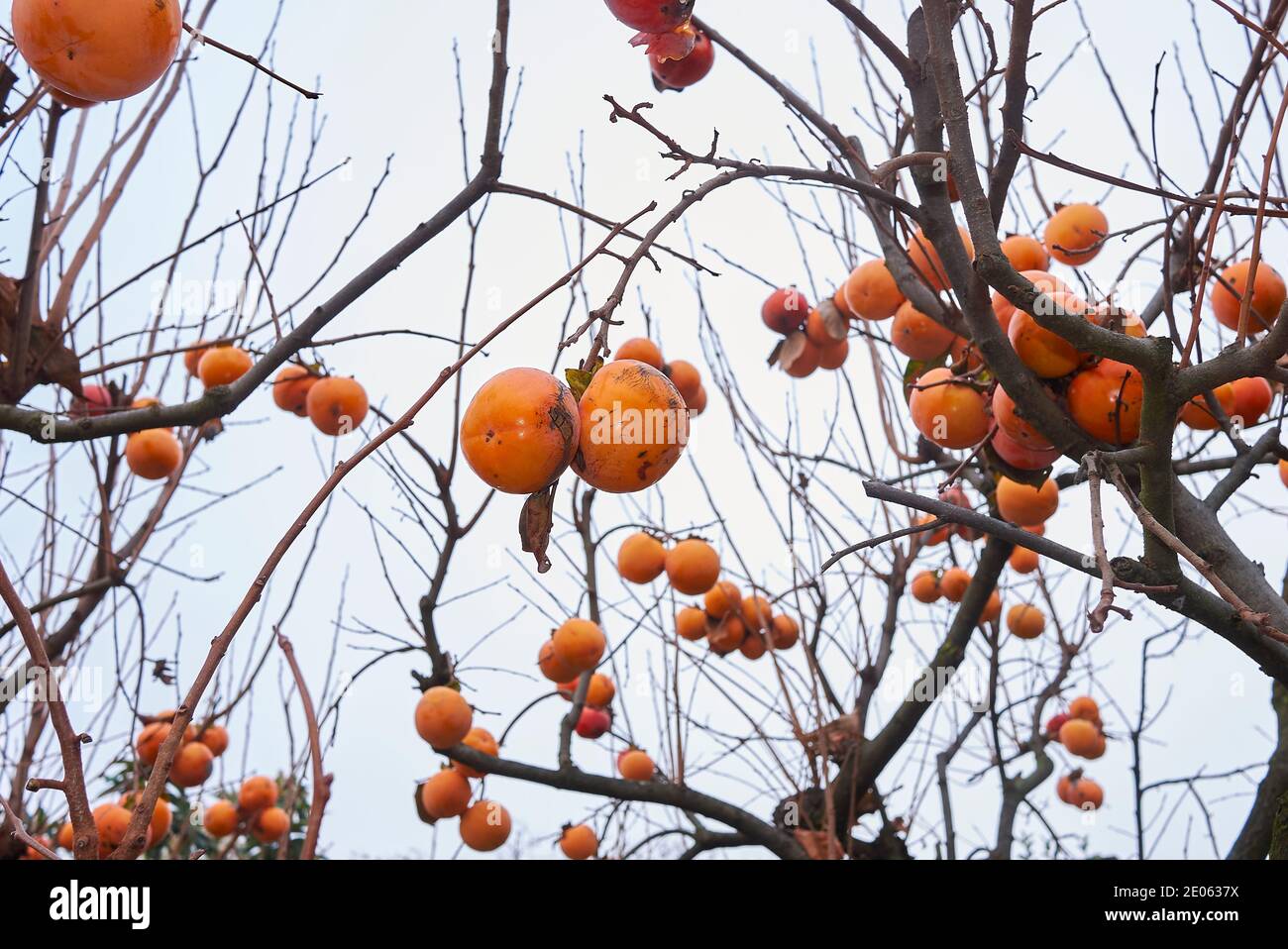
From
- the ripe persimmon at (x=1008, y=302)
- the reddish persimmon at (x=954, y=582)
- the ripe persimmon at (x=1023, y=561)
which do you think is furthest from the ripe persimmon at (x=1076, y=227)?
the reddish persimmon at (x=954, y=582)

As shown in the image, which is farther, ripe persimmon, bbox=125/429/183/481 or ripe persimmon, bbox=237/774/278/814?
ripe persimmon, bbox=237/774/278/814

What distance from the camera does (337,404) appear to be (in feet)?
10.2

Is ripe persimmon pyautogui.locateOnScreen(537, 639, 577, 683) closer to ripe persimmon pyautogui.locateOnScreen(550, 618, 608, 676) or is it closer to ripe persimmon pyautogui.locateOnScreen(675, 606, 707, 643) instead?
ripe persimmon pyautogui.locateOnScreen(550, 618, 608, 676)

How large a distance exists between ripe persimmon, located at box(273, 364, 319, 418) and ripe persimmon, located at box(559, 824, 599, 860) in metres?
1.98

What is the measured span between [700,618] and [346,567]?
1391 mm

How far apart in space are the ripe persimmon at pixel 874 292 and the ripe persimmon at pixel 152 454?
217cm

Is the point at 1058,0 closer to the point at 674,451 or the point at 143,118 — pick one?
the point at 674,451

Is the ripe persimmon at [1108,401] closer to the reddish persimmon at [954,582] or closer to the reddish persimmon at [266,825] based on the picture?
the reddish persimmon at [954,582]

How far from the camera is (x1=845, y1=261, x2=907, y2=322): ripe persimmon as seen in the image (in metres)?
2.45

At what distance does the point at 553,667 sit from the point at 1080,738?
8.17 feet

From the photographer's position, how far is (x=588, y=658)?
3.31m

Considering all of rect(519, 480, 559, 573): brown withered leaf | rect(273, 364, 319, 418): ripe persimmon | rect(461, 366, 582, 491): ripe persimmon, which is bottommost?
rect(519, 480, 559, 573): brown withered leaf

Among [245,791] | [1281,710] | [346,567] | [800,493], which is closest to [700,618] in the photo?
[800,493]

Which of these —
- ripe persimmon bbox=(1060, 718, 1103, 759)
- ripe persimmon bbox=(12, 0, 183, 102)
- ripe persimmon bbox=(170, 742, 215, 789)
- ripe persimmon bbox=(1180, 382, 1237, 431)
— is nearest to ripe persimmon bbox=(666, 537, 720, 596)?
ripe persimmon bbox=(1180, 382, 1237, 431)
